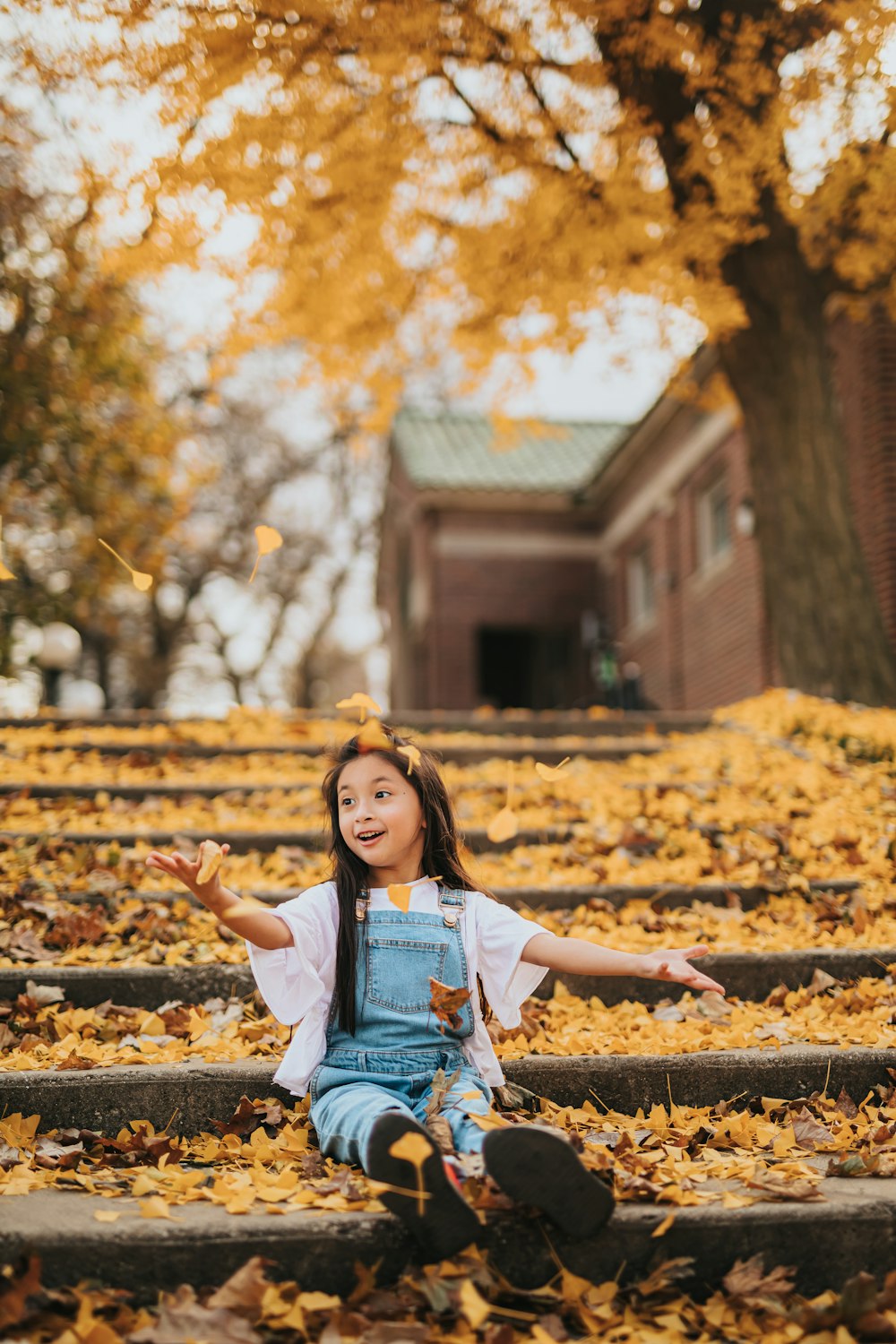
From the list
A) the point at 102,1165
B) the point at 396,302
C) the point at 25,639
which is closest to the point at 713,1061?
the point at 102,1165

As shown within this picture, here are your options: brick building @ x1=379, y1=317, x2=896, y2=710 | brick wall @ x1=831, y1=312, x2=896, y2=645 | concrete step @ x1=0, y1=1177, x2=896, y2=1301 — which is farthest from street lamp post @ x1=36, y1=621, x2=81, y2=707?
concrete step @ x1=0, y1=1177, x2=896, y2=1301

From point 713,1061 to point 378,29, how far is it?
22.7 feet

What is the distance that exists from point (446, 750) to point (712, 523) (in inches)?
379

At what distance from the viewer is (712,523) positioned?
15555 millimetres

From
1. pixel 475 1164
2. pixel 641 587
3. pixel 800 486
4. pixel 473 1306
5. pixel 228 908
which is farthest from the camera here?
pixel 641 587

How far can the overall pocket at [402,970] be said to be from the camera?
2879mm

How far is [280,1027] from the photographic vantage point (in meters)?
3.38

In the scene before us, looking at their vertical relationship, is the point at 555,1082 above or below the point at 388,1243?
above

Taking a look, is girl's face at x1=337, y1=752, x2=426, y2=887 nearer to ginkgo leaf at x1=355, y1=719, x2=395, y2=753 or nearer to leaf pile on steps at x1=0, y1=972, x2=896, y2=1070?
ginkgo leaf at x1=355, y1=719, x2=395, y2=753

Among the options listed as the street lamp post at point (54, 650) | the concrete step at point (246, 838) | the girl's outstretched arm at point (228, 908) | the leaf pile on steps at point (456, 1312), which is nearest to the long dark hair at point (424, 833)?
the girl's outstretched arm at point (228, 908)

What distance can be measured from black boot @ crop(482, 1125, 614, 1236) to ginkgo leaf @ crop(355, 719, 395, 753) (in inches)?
40.9

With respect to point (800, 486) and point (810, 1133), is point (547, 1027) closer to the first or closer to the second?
point (810, 1133)

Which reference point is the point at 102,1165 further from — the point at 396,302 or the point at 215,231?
the point at 396,302

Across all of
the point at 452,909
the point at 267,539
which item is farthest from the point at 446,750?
the point at 267,539
